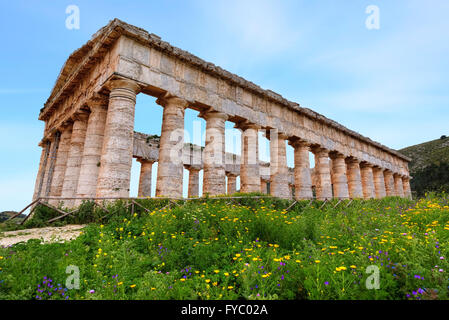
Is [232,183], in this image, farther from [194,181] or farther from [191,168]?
[191,168]

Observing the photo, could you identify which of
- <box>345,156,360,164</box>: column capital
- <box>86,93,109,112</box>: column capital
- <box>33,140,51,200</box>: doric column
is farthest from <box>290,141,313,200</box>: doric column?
<box>33,140,51,200</box>: doric column

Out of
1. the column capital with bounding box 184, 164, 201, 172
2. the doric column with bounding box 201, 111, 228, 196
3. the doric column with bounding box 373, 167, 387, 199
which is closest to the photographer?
the doric column with bounding box 201, 111, 228, 196

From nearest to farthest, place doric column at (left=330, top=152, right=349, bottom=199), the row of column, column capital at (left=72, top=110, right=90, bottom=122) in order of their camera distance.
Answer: the row of column
column capital at (left=72, top=110, right=90, bottom=122)
doric column at (left=330, top=152, right=349, bottom=199)

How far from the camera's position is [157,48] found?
40.1 feet

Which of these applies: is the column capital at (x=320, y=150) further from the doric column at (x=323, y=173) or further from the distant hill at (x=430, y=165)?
the distant hill at (x=430, y=165)

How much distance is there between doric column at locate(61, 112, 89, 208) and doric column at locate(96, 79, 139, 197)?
14.1ft

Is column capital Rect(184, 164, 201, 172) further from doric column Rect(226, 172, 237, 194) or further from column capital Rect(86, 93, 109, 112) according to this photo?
column capital Rect(86, 93, 109, 112)

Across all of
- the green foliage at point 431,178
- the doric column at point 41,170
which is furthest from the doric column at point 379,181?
the doric column at point 41,170

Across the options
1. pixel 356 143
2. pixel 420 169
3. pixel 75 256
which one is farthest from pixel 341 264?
pixel 420 169

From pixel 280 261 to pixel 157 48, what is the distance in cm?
1168

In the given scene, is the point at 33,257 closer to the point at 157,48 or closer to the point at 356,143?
the point at 157,48

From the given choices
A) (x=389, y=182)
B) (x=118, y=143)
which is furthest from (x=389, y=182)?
(x=118, y=143)

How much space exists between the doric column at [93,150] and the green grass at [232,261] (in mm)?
6065

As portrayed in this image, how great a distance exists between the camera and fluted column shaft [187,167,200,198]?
914 inches
